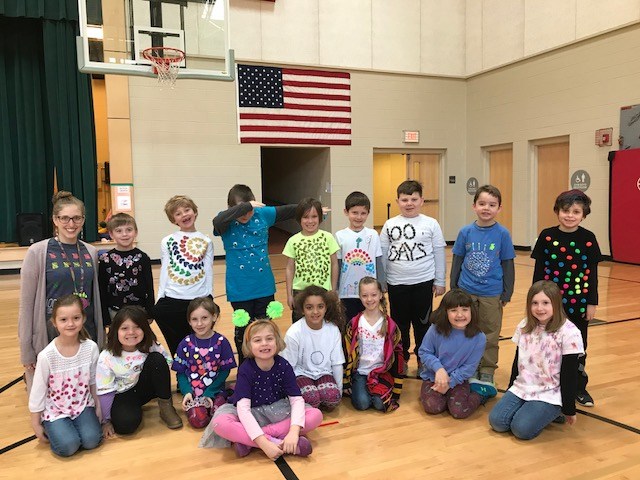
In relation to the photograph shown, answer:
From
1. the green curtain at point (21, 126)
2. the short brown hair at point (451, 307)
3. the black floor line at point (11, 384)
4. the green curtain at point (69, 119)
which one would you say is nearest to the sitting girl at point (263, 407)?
the short brown hair at point (451, 307)

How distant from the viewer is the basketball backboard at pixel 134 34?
24.3 feet

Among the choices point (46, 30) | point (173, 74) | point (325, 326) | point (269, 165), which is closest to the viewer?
point (325, 326)

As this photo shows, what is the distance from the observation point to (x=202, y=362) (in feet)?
10.2

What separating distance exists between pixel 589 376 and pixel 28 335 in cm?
369

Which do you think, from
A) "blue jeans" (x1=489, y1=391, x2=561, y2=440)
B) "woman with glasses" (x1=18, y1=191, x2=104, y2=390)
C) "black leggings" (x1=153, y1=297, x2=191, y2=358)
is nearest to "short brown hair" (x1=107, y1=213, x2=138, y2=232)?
"woman with glasses" (x1=18, y1=191, x2=104, y2=390)

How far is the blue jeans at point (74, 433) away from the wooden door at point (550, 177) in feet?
30.8

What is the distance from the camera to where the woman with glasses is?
9.66 feet

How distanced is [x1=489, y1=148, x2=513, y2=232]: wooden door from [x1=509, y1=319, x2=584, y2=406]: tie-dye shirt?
29.2ft

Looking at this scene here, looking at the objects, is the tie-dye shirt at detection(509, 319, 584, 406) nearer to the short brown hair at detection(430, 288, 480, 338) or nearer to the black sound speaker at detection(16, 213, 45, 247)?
the short brown hair at detection(430, 288, 480, 338)

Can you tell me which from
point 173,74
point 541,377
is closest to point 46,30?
point 173,74

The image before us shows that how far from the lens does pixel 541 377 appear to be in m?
2.86

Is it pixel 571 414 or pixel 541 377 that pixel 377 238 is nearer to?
pixel 541 377

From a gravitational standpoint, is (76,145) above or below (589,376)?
above

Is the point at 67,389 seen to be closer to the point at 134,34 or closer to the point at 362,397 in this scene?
the point at 362,397
